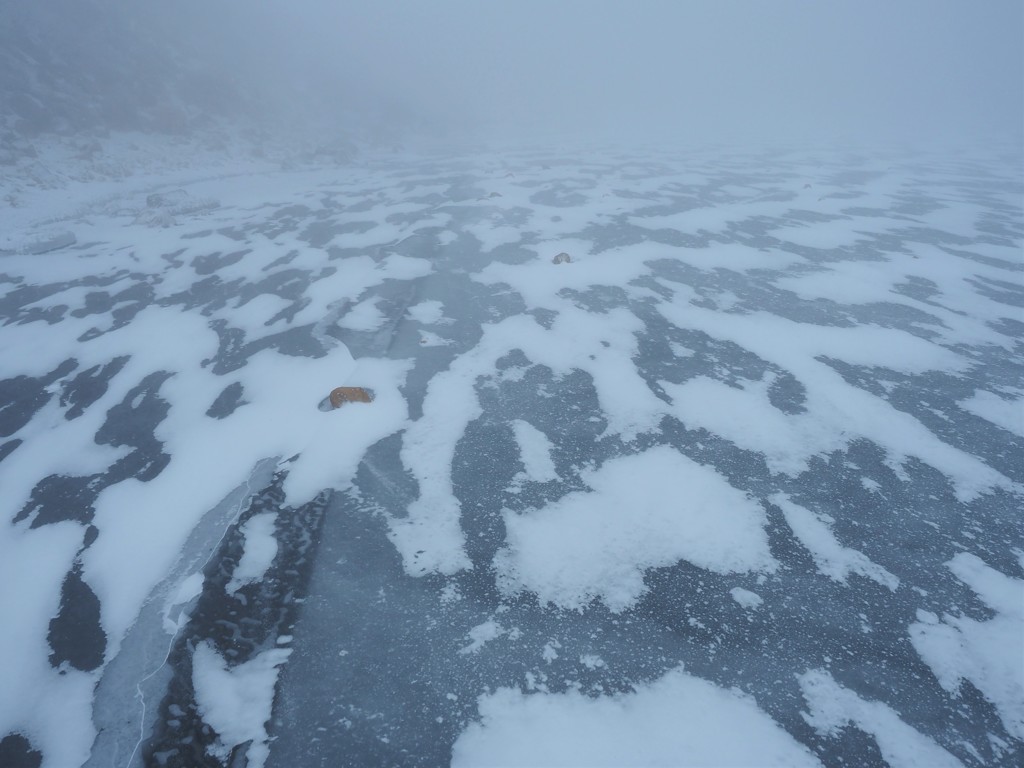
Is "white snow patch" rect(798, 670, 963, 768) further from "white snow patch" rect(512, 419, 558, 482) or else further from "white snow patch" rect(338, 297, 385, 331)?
"white snow patch" rect(338, 297, 385, 331)

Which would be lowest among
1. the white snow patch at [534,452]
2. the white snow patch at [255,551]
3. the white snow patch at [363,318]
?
the white snow patch at [534,452]

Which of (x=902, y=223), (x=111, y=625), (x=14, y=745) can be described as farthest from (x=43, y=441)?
(x=902, y=223)

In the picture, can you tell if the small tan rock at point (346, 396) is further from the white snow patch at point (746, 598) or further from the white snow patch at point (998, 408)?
the white snow patch at point (998, 408)

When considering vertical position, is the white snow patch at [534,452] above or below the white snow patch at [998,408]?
above

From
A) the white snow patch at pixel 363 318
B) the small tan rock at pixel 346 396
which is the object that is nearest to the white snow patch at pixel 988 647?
the small tan rock at pixel 346 396

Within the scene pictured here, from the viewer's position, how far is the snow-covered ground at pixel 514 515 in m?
2.61

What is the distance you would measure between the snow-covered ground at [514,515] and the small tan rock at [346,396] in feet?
0.31

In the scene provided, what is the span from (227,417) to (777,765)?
5328 mm

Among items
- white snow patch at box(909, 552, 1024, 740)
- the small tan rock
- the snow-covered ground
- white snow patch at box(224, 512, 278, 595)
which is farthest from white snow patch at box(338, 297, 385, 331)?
white snow patch at box(909, 552, 1024, 740)

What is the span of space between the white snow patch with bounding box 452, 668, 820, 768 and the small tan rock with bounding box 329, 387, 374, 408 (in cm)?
320

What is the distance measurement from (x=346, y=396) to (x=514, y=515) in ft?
7.66

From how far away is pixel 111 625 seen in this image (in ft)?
10.2

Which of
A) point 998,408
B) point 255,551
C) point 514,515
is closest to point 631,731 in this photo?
point 514,515

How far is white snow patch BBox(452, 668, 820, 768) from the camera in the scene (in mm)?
2441
